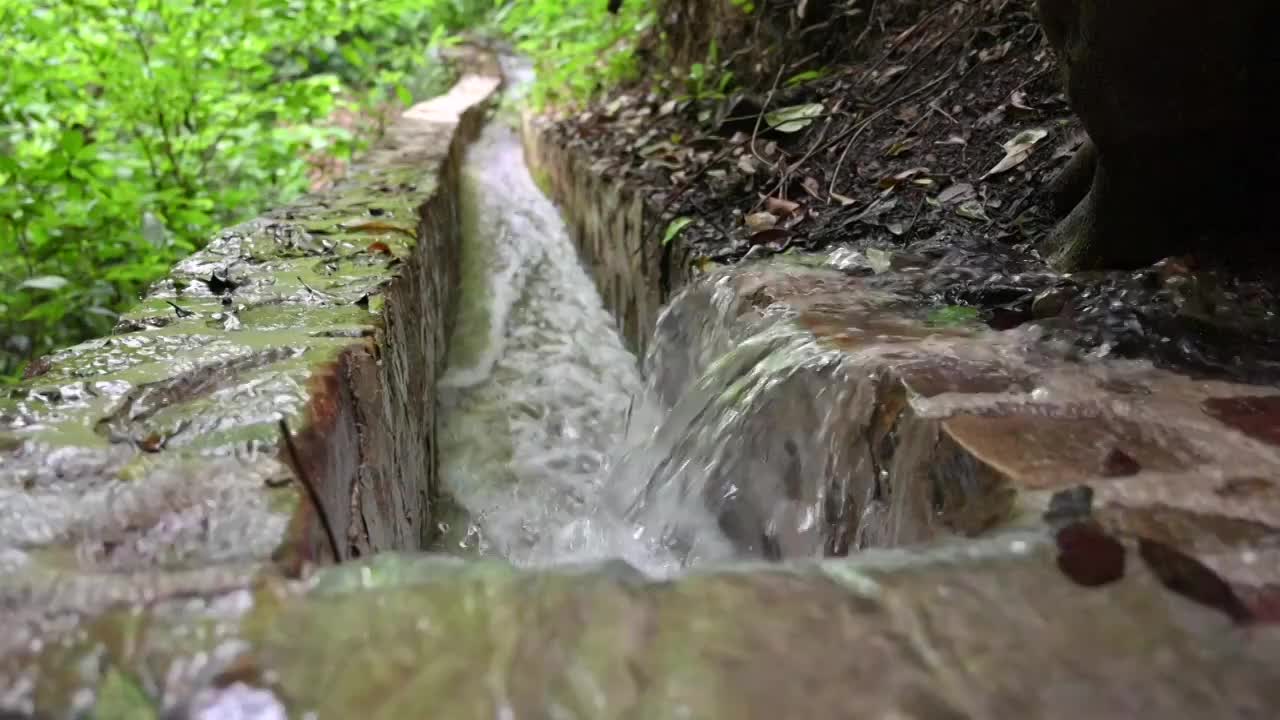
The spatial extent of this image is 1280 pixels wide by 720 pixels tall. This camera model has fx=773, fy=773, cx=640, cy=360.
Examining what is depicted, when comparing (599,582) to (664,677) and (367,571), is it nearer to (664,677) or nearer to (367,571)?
(664,677)

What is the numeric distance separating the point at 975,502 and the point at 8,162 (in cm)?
375

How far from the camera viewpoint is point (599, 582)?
0.92 m

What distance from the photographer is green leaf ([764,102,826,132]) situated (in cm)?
309

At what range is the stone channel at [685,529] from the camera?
778mm

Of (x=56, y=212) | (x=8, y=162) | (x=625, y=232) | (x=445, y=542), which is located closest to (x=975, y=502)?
(x=445, y=542)

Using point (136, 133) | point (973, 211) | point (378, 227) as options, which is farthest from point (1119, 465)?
point (136, 133)

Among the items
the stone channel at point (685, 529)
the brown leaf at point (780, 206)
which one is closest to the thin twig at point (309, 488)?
the stone channel at point (685, 529)

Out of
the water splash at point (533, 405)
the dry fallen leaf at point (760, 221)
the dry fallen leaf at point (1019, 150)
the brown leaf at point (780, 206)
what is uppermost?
the dry fallen leaf at point (1019, 150)

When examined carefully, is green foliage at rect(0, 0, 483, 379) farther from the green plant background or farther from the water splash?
the water splash

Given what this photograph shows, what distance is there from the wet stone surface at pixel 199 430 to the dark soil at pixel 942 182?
119 centimetres

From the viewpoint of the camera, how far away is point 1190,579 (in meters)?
0.90

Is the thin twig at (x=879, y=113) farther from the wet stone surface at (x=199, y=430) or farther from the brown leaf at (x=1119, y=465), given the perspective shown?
the brown leaf at (x=1119, y=465)

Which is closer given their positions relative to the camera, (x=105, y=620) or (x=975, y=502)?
(x=105, y=620)

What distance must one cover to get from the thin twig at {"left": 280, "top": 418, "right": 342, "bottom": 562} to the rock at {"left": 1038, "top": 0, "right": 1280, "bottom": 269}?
158 centimetres
